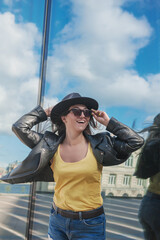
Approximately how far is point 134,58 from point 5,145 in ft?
5.73

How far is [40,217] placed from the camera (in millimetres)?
3066

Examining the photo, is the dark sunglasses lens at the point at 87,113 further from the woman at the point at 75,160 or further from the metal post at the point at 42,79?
the metal post at the point at 42,79

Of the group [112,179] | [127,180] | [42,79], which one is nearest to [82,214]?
[127,180]

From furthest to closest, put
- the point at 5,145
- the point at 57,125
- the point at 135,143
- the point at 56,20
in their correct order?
1. the point at 5,145
2. the point at 56,20
3. the point at 57,125
4. the point at 135,143

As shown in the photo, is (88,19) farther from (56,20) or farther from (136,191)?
(136,191)

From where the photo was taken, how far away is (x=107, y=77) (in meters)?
2.59

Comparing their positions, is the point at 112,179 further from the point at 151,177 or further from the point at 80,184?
the point at 80,184

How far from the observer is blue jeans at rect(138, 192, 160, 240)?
206 cm

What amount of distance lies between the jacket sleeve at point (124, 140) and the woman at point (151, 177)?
0.56 meters

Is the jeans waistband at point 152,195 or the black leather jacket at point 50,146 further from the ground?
the black leather jacket at point 50,146

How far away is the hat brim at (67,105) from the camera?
1.70m

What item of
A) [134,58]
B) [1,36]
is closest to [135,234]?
[134,58]

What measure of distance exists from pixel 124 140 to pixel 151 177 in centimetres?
67

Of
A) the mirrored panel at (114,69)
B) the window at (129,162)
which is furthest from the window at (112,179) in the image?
the window at (129,162)
